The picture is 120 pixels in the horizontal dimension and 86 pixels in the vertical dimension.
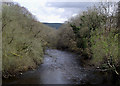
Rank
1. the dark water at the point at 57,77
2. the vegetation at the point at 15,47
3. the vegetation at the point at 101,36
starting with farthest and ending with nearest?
the vegetation at the point at 15,47 → the vegetation at the point at 101,36 → the dark water at the point at 57,77

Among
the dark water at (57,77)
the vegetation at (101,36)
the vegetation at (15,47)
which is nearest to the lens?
the dark water at (57,77)

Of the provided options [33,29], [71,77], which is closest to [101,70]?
[71,77]

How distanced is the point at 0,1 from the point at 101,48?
12.4 m

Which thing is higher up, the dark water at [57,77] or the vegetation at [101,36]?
the vegetation at [101,36]

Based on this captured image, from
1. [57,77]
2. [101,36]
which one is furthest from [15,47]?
[101,36]

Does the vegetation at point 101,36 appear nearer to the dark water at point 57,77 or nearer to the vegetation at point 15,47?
the dark water at point 57,77

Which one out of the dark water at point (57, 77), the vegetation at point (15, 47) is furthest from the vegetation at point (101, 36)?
the vegetation at point (15, 47)

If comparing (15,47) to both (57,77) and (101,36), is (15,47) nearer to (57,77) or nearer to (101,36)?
(57,77)

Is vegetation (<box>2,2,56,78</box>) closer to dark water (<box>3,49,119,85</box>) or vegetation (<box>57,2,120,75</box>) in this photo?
dark water (<box>3,49,119,85</box>)

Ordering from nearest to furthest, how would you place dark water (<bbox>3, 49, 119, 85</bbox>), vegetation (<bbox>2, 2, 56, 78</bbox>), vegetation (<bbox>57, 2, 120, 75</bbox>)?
dark water (<bbox>3, 49, 119, 85</bbox>)
vegetation (<bbox>57, 2, 120, 75</bbox>)
vegetation (<bbox>2, 2, 56, 78</bbox>)

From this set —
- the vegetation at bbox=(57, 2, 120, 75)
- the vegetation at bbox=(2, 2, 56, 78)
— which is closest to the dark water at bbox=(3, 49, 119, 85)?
the vegetation at bbox=(2, 2, 56, 78)

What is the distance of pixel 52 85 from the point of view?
13.3m

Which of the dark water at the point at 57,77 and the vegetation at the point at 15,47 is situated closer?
the dark water at the point at 57,77

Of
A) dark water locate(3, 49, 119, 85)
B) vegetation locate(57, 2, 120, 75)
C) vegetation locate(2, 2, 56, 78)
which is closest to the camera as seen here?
dark water locate(3, 49, 119, 85)
